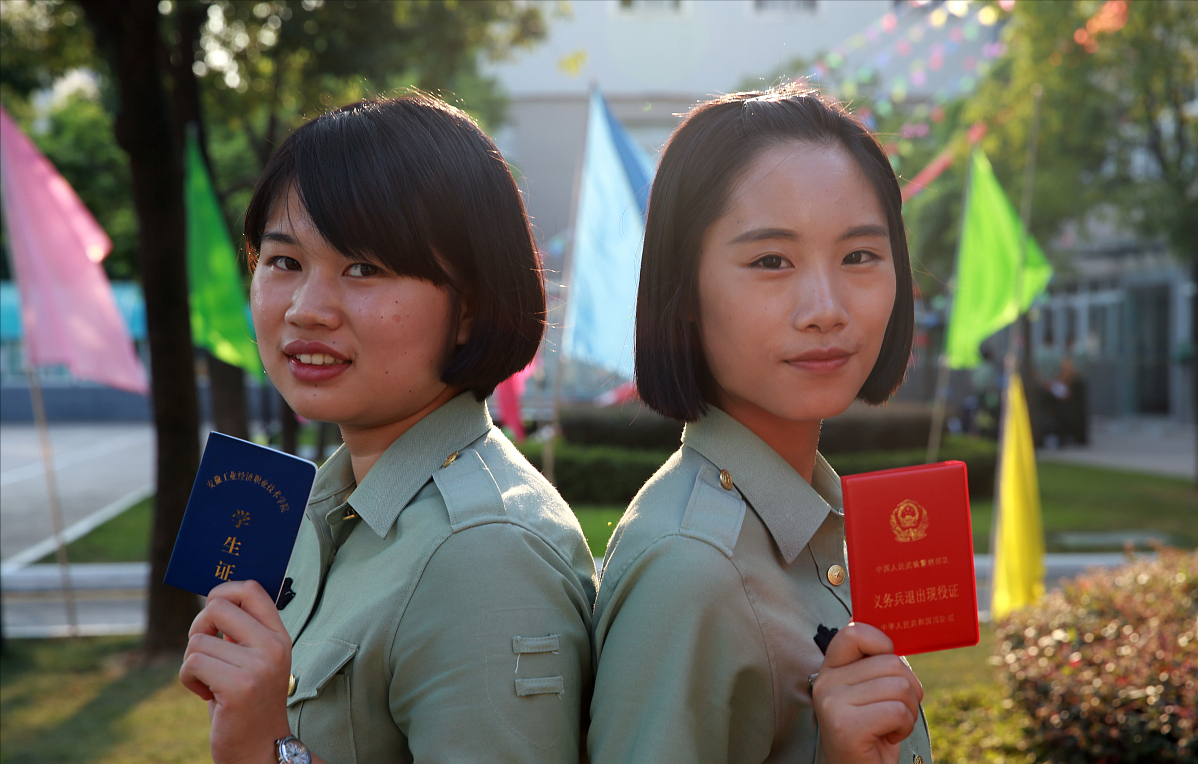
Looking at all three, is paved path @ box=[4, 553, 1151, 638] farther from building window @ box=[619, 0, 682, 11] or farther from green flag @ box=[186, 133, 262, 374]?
building window @ box=[619, 0, 682, 11]

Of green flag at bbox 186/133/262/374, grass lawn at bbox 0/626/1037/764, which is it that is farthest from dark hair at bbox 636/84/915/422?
green flag at bbox 186/133/262/374

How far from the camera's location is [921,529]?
4.01 ft

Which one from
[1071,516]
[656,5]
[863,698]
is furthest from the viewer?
[656,5]

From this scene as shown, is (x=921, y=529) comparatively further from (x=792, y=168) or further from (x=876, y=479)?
(x=792, y=168)

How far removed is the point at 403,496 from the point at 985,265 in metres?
5.37

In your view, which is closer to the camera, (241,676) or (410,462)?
(241,676)

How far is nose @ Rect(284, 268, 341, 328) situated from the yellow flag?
460cm

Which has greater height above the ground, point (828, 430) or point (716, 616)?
point (716, 616)

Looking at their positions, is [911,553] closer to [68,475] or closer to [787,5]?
[68,475]

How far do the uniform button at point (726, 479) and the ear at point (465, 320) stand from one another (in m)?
0.40

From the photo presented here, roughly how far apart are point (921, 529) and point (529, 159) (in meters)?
24.5

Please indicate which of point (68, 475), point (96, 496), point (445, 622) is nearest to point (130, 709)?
point (445, 622)

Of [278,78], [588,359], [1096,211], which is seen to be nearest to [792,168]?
[588,359]

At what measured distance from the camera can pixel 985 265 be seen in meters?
6.00
